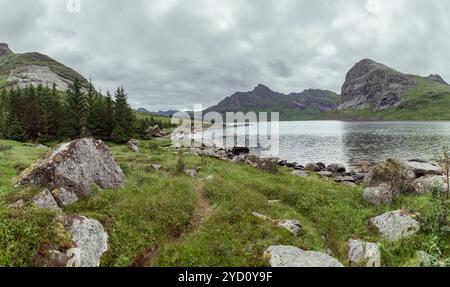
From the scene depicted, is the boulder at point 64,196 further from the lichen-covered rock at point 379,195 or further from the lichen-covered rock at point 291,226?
the lichen-covered rock at point 379,195

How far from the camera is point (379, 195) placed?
67.9ft

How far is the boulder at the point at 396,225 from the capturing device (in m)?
14.6

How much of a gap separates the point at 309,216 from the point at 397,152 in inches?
2212

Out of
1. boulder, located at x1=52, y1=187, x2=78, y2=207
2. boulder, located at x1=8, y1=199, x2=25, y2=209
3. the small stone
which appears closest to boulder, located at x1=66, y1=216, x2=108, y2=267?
boulder, located at x1=8, y1=199, x2=25, y2=209

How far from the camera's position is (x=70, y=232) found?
461 inches

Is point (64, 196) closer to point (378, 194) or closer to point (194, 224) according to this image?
point (194, 224)

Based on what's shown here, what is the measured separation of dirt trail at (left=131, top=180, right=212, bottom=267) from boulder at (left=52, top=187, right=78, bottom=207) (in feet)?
21.7

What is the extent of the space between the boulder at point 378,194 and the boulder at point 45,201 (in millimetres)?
20548

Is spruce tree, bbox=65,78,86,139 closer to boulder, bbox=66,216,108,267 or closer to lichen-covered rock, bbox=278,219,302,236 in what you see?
boulder, bbox=66,216,108,267

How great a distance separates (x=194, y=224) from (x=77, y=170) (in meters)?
8.61

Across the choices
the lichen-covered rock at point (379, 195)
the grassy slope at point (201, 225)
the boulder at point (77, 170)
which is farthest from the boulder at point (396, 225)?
the boulder at point (77, 170)

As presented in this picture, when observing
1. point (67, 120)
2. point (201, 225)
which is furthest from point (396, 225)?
point (67, 120)

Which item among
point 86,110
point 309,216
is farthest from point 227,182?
point 86,110

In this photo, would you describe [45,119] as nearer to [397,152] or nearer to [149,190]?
[149,190]
